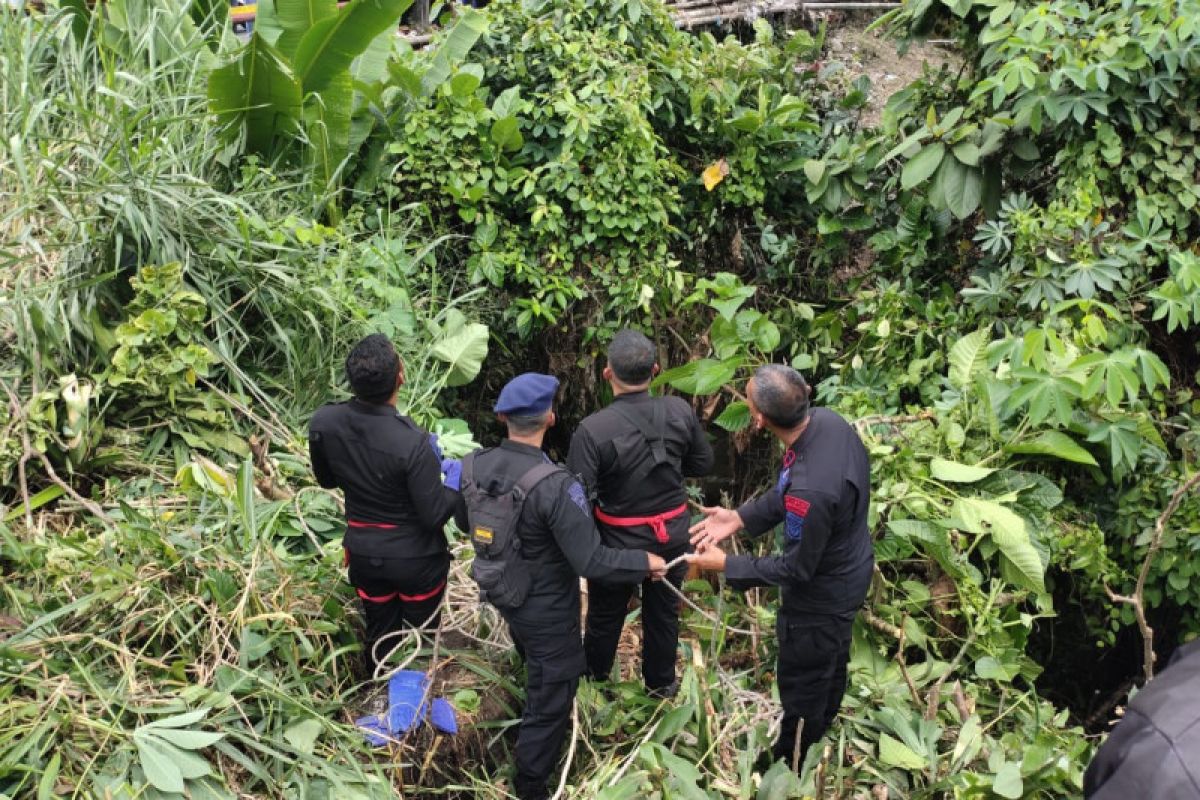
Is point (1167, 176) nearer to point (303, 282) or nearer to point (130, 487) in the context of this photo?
point (303, 282)

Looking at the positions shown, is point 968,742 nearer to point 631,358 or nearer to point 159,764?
point 631,358

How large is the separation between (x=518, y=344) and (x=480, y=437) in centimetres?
65

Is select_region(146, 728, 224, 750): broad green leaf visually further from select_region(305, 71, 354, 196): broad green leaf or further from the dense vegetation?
select_region(305, 71, 354, 196): broad green leaf

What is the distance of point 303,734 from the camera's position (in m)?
3.04

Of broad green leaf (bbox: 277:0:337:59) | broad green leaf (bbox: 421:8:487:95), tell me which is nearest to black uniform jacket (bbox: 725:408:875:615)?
broad green leaf (bbox: 421:8:487:95)

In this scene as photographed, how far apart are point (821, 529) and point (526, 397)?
1076 mm

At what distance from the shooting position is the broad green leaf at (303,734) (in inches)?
118

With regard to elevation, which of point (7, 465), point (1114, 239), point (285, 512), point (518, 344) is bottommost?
point (518, 344)

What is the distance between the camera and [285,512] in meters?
3.91

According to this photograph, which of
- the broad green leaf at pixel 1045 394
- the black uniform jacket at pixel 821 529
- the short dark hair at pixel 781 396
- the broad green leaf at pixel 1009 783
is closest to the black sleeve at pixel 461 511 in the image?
the black uniform jacket at pixel 821 529

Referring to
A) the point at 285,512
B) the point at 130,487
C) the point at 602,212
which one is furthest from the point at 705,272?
the point at 130,487

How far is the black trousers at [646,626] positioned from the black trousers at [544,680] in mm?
394

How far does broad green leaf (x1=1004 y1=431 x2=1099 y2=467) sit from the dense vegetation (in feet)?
0.11

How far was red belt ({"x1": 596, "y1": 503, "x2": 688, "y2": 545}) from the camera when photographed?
11.7ft
